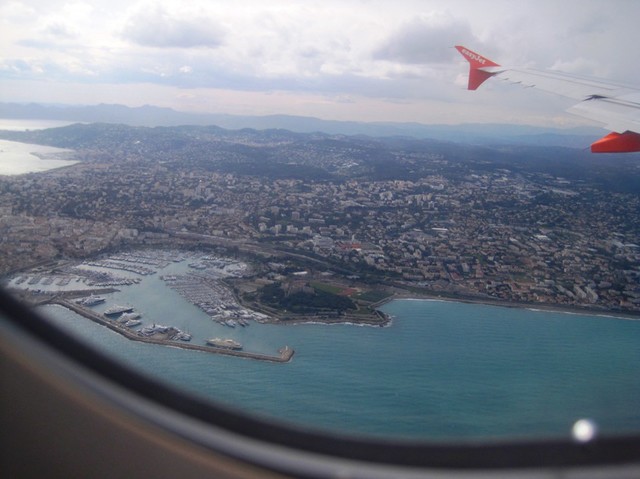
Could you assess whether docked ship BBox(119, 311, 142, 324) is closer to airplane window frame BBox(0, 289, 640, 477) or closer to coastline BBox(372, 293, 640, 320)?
airplane window frame BBox(0, 289, 640, 477)

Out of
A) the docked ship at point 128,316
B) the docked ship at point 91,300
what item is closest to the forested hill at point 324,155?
the docked ship at point 91,300

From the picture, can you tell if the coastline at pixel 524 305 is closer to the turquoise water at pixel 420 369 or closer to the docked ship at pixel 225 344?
the turquoise water at pixel 420 369

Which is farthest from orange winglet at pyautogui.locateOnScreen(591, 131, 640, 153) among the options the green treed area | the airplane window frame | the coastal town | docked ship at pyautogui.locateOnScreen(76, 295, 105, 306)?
docked ship at pyautogui.locateOnScreen(76, 295, 105, 306)

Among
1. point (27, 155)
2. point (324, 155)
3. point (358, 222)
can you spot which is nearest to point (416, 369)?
point (358, 222)

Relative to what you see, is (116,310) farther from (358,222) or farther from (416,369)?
(358,222)

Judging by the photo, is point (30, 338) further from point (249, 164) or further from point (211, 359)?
point (249, 164)
